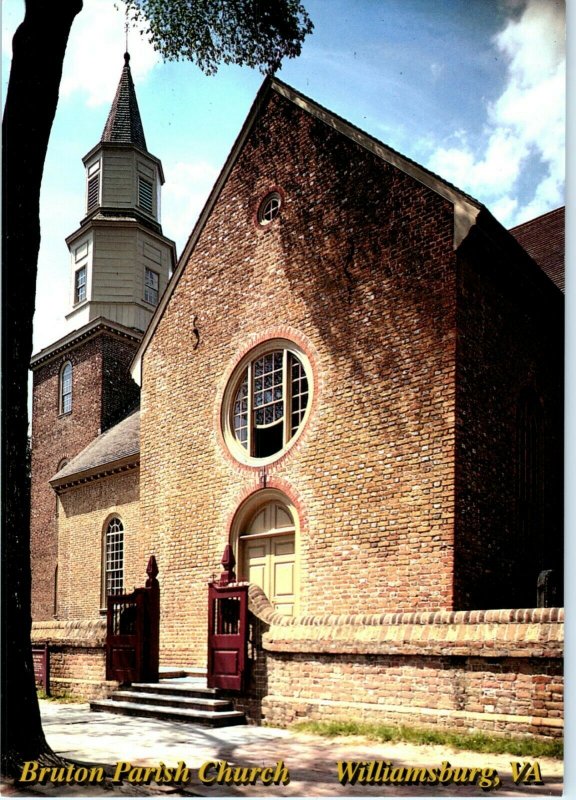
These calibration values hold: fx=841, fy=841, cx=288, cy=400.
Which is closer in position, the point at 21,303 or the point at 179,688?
the point at 21,303

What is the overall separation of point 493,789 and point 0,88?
8333 millimetres

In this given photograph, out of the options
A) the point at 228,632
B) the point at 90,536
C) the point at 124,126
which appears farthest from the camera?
the point at 124,126

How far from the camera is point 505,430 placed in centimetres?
1188

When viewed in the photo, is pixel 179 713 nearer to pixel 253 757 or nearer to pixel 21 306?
pixel 253 757

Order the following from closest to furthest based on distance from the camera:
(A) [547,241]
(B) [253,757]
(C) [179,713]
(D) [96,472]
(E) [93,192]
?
(B) [253,757], (C) [179,713], (A) [547,241], (D) [96,472], (E) [93,192]

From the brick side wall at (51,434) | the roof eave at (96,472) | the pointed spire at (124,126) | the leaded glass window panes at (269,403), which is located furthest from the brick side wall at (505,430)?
the brick side wall at (51,434)

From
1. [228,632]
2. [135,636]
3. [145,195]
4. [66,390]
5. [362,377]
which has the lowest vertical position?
[135,636]

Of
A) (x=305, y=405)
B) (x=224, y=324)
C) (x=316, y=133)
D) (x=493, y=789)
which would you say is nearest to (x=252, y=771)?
(x=493, y=789)

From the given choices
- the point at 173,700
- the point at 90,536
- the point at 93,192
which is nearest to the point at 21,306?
the point at 173,700

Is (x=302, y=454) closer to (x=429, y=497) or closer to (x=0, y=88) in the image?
(x=429, y=497)

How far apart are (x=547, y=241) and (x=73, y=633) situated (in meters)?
11.3

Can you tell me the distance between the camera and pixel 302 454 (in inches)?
500

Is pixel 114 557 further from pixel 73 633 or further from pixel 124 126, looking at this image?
pixel 124 126

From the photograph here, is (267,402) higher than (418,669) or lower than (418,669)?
higher
